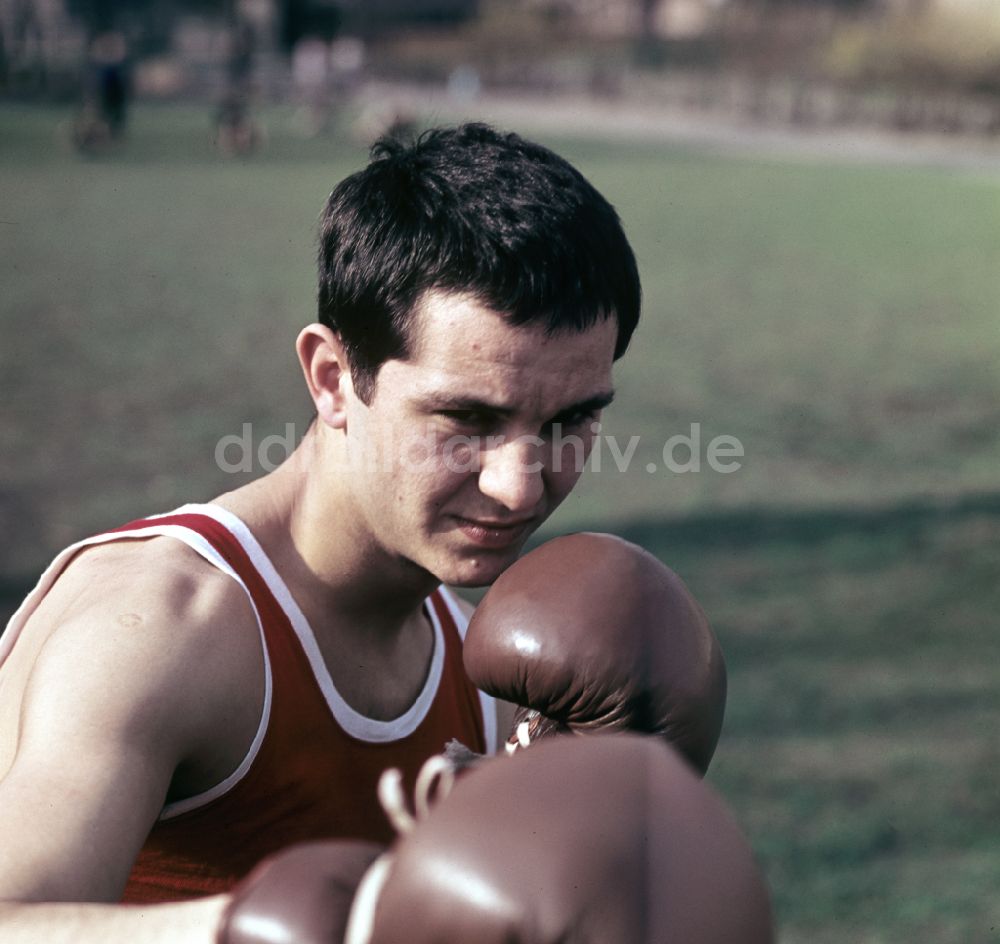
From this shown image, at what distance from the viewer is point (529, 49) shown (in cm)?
5522

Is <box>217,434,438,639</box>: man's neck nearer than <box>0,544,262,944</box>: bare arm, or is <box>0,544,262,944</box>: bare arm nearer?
<box>0,544,262,944</box>: bare arm

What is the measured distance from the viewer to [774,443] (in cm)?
881

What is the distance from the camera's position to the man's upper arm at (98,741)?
1.52 meters

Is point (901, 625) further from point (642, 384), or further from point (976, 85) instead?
point (976, 85)

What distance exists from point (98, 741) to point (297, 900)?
1.65 feet

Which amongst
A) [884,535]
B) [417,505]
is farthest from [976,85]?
[417,505]

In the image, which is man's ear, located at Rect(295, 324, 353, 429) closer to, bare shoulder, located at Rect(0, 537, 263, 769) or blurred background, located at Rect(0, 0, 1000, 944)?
bare shoulder, located at Rect(0, 537, 263, 769)

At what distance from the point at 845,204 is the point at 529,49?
115 feet

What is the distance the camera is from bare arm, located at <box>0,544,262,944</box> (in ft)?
4.56

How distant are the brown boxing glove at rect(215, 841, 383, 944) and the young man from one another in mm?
462

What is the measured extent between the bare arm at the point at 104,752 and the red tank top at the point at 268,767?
15 cm

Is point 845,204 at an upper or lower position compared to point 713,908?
lower

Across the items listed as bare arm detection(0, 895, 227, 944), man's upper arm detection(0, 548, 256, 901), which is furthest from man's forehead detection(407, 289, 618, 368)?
bare arm detection(0, 895, 227, 944)

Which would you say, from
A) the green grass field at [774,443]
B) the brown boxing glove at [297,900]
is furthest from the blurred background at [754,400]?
the brown boxing glove at [297,900]
